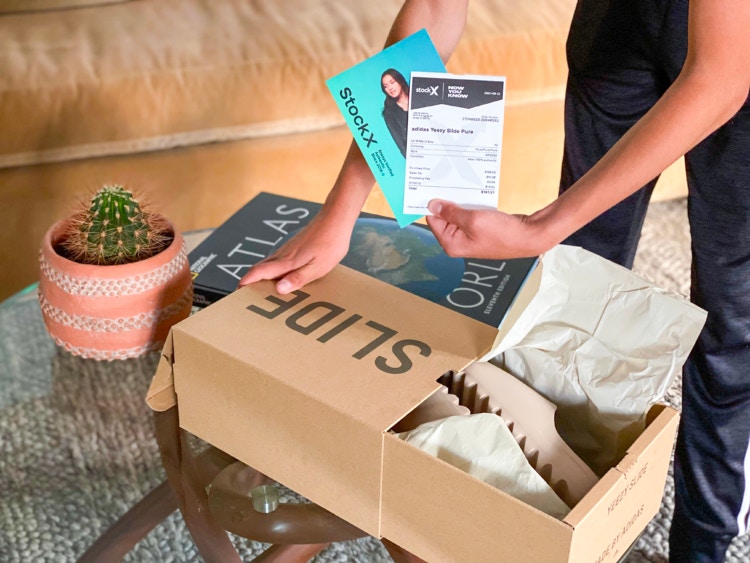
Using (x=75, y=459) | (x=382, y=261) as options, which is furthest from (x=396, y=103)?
(x=75, y=459)

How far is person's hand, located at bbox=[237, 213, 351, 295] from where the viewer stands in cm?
91

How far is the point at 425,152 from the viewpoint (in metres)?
0.83

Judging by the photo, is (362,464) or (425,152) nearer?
(362,464)

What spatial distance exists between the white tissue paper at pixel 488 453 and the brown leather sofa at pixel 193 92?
2.90 feet

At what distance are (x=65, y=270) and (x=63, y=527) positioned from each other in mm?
449

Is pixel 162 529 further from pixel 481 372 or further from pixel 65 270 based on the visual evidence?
pixel 481 372

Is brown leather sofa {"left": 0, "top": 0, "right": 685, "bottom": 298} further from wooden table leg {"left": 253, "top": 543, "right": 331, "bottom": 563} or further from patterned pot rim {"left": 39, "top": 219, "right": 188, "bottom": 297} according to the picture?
wooden table leg {"left": 253, "top": 543, "right": 331, "bottom": 563}

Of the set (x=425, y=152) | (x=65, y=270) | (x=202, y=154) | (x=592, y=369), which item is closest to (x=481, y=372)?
(x=592, y=369)

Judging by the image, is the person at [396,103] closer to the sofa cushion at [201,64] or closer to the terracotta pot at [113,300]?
the terracotta pot at [113,300]

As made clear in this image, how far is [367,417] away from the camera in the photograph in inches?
27.9

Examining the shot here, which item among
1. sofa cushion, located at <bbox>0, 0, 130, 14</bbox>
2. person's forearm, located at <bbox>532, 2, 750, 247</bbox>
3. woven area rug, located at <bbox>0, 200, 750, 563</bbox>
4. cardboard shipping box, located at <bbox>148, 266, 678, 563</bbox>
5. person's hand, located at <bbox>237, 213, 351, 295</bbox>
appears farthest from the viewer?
sofa cushion, located at <bbox>0, 0, 130, 14</bbox>

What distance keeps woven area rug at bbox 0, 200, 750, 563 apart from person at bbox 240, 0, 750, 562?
164 mm

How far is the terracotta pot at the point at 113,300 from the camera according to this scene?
101 centimetres

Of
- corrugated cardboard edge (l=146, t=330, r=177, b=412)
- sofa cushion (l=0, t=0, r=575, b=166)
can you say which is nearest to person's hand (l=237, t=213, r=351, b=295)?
corrugated cardboard edge (l=146, t=330, r=177, b=412)
